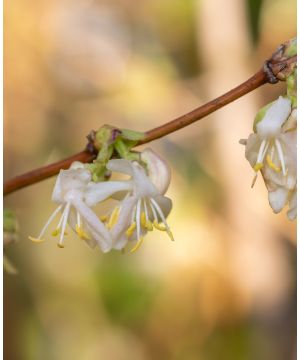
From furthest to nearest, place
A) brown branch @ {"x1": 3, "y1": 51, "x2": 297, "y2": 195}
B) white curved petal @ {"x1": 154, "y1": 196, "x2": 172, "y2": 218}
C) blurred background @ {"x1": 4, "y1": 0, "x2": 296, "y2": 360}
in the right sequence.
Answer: blurred background @ {"x1": 4, "y1": 0, "x2": 296, "y2": 360}, white curved petal @ {"x1": 154, "y1": 196, "x2": 172, "y2": 218}, brown branch @ {"x1": 3, "y1": 51, "x2": 297, "y2": 195}

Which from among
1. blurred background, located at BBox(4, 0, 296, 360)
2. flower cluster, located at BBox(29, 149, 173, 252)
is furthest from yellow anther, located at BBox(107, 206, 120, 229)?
blurred background, located at BBox(4, 0, 296, 360)

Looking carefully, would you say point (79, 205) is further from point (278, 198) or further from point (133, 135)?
point (278, 198)

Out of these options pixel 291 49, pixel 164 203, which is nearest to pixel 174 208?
pixel 164 203

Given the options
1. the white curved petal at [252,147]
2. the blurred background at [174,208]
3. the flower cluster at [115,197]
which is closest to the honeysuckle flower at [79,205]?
the flower cluster at [115,197]

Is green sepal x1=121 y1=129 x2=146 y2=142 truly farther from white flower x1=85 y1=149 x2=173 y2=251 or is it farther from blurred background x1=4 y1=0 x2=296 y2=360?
blurred background x1=4 y1=0 x2=296 y2=360

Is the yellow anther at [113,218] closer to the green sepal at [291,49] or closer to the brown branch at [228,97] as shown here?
the brown branch at [228,97]
